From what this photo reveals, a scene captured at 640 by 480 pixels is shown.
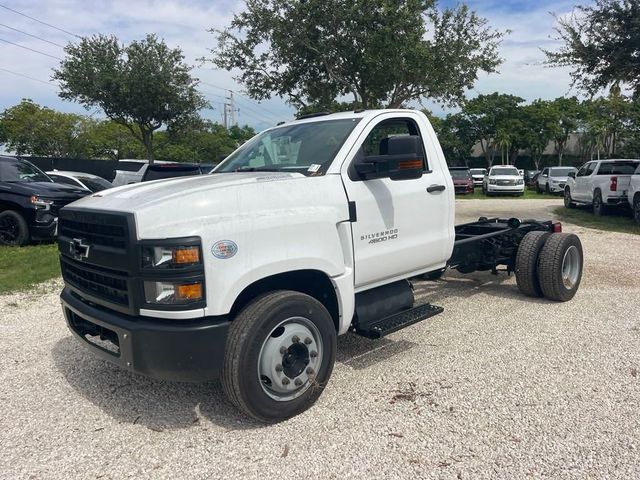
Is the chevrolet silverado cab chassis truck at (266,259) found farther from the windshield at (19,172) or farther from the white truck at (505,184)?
the white truck at (505,184)

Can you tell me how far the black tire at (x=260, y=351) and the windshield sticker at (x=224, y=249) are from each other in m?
0.38

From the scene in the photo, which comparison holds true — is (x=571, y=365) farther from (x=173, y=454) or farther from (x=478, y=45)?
(x=478, y=45)

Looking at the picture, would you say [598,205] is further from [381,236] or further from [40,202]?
[40,202]

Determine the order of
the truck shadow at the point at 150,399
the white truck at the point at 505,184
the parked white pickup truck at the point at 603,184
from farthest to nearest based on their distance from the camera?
the white truck at the point at 505,184 → the parked white pickup truck at the point at 603,184 → the truck shadow at the point at 150,399

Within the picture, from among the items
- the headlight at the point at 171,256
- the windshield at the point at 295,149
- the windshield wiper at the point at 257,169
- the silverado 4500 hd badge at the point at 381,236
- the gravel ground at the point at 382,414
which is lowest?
the gravel ground at the point at 382,414

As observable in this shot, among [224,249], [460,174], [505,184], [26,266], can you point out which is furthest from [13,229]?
[505,184]

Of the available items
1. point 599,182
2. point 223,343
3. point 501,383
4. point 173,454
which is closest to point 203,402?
point 173,454

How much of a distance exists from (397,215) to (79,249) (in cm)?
239

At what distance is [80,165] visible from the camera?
30.7 metres

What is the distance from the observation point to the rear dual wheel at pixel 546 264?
20.0 feet

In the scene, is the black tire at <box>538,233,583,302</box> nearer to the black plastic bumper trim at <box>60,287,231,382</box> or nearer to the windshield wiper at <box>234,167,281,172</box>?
the windshield wiper at <box>234,167,281,172</box>

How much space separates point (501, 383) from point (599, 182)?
15.0 metres

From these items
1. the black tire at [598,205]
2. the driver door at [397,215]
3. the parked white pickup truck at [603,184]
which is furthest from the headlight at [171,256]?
the black tire at [598,205]

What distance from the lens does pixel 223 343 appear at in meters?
3.14
